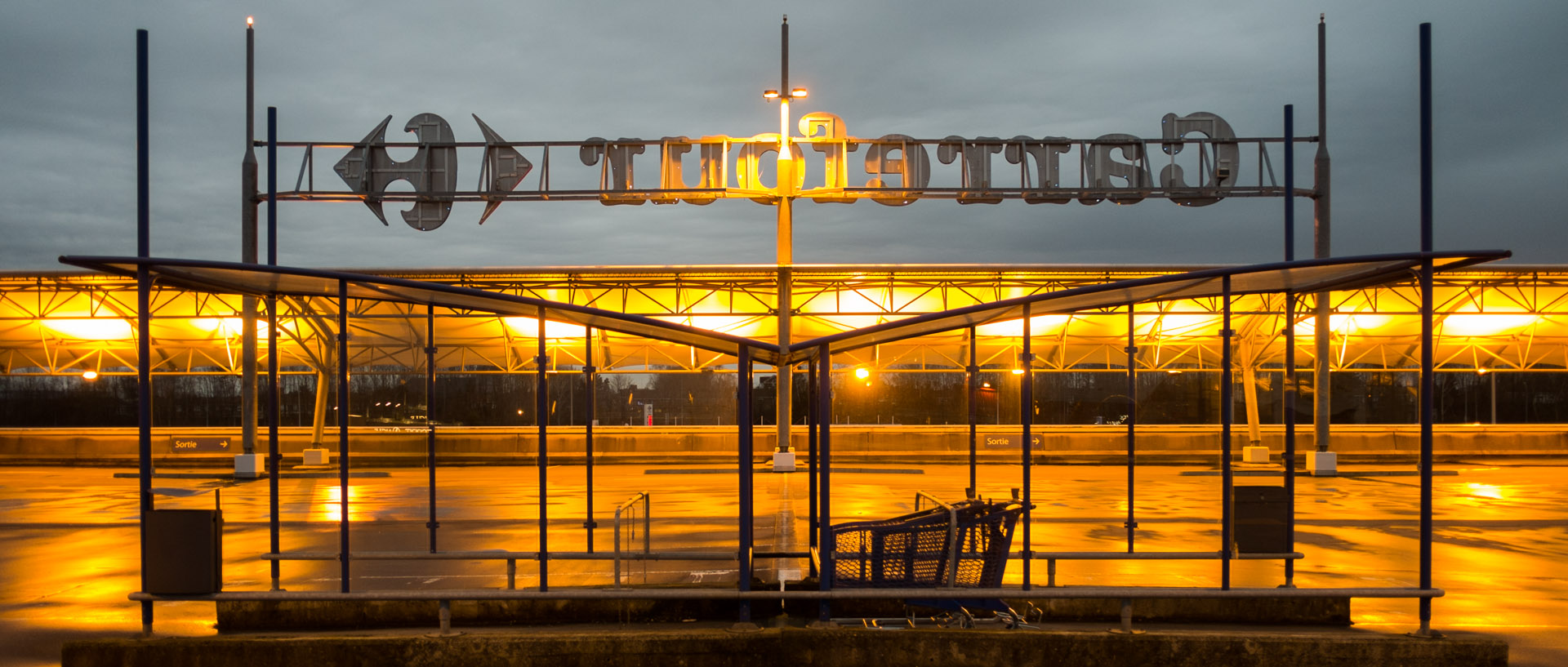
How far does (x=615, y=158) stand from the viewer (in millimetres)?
23141

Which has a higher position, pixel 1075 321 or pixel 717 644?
pixel 1075 321

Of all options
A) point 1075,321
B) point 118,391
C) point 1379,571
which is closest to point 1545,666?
point 1379,571

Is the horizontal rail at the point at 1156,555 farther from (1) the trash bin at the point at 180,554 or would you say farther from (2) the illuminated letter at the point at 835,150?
(2) the illuminated letter at the point at 835,150

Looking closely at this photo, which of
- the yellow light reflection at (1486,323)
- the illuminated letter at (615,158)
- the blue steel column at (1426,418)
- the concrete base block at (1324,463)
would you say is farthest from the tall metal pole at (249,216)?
the yellow light reflection at (1486,323)

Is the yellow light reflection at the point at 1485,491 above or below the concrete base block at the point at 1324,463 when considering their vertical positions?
below

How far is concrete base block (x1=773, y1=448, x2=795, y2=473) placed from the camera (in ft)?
86.7

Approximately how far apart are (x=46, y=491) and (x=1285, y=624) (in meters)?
24.7

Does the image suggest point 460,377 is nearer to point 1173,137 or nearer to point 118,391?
point 118,391

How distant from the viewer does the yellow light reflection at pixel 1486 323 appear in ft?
106

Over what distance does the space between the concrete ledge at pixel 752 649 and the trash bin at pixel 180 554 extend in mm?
392

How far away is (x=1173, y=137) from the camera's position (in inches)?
884

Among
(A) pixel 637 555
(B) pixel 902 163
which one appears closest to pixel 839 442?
(B) pixel 902 163

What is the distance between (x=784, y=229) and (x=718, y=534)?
11281 mm

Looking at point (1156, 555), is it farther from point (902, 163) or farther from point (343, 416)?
point (902, 163)
